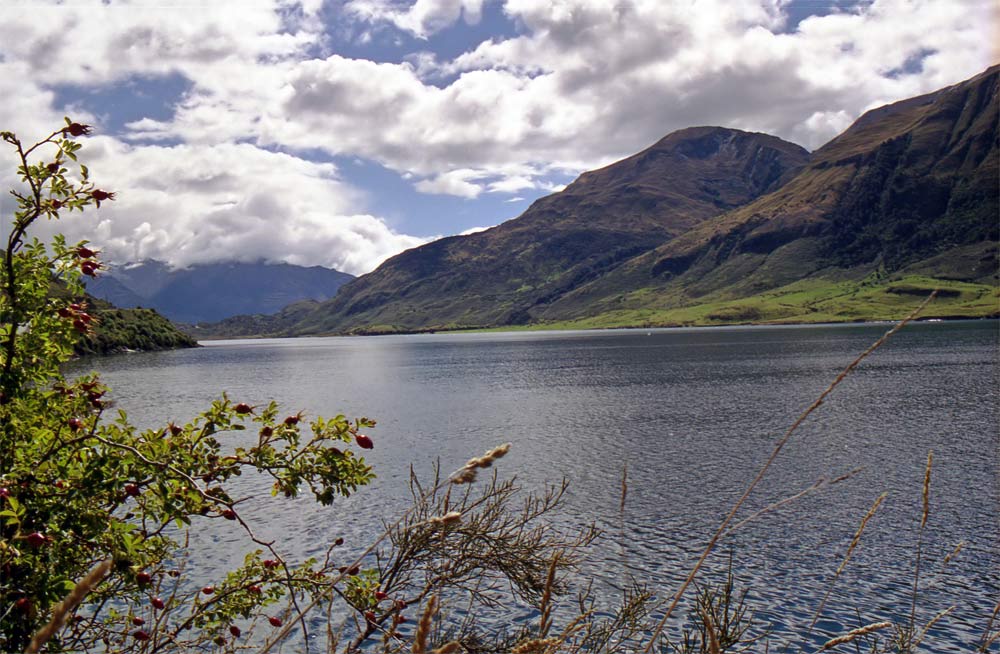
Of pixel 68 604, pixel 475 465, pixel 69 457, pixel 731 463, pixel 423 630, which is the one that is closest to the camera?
pixel 68 604

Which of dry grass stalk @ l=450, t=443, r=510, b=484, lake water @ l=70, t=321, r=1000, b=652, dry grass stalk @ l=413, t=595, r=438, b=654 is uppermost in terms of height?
dry grass stalk @ l=450, t=443, r=510, b=484

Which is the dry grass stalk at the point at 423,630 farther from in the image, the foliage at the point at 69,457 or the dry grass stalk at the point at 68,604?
the foliage at the point at 69,457

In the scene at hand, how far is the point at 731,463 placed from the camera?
51000 millimetres

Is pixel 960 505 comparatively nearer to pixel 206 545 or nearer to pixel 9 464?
pixel 206 545

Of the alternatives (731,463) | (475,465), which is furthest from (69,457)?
(731,463)

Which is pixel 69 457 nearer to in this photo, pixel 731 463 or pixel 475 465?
pixel 475 465

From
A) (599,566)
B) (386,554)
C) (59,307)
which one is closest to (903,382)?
(599,566)

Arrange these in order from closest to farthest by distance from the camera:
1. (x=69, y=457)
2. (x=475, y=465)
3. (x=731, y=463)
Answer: (x=475, y=465)
(x=69, y=457)
(x=731, y=463)

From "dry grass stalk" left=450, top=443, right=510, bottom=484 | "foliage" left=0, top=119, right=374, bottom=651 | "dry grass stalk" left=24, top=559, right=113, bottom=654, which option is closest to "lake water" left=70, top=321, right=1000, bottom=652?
"dry grass stalk" left=450, top=443, right=510, bottom=484

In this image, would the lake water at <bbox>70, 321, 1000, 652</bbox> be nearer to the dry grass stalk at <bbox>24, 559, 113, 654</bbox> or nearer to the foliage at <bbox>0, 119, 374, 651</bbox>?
the dry grass stalk at <bbox>24, 559, 113, 654</bbox>

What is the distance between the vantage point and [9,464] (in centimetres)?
756

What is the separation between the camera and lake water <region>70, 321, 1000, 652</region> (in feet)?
91.0

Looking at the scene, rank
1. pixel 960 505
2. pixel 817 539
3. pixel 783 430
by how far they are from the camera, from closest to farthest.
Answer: pixel 817 539
pixel 960 505
pixel 783 430

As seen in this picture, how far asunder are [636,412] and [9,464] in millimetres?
76001
